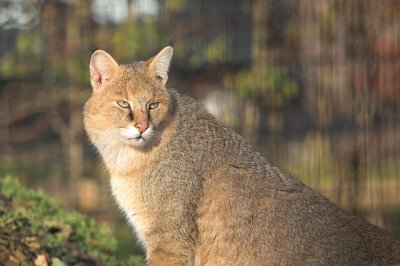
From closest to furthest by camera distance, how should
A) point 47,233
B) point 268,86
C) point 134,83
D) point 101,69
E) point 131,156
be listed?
point 131,156
point 134,83
point 101,69
point 47,233
point 268,86

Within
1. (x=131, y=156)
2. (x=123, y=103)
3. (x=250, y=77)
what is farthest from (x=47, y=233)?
(x=250, y=77)

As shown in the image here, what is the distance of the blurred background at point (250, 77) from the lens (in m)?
11.7

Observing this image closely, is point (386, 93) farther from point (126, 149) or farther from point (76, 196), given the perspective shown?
point (126, 149)

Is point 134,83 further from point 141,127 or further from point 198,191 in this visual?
point 198,191

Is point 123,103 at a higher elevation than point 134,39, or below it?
higher

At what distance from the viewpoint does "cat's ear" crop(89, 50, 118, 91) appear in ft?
20.6

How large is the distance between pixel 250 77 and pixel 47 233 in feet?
19.0

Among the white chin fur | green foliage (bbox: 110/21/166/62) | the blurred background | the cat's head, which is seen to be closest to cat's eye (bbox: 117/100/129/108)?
the cat's head

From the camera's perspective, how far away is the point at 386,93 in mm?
11617

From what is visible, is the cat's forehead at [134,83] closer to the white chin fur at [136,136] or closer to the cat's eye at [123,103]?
the cat's eye at [123,103]

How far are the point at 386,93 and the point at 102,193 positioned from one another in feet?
14.5

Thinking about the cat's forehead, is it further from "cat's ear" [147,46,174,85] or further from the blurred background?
the blurred background

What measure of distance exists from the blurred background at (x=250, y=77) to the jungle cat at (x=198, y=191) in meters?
5.45

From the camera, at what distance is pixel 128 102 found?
617cm
